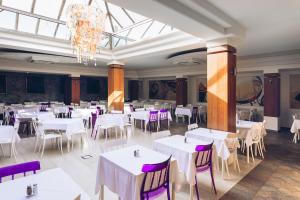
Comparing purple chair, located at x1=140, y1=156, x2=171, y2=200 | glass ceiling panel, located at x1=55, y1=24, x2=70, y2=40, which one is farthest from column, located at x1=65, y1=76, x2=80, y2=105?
purple chair, located at x1=140, y1=156, x2=171, y2=200

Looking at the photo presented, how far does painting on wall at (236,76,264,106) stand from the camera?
30.9ft

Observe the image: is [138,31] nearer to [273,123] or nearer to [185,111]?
[185,111]

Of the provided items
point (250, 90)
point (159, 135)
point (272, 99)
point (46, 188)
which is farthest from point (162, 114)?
point (46, 188)

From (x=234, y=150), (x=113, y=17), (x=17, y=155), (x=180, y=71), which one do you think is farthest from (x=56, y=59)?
(x=234, y=150)

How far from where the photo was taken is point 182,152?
308 centimetres

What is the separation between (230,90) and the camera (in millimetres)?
4715

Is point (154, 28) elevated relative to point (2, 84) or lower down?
elevated

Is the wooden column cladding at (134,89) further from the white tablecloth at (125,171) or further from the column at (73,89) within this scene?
the white tablecloth at (125,171)

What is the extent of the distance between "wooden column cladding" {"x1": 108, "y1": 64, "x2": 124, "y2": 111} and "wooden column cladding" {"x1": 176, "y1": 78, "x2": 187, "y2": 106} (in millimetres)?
4103

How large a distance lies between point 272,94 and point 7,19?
389 inches

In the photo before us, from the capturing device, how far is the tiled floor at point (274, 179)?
317cm

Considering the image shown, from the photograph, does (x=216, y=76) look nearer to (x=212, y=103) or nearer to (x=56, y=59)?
(x=212, y=103)

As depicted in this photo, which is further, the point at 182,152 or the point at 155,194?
the point at 182,152

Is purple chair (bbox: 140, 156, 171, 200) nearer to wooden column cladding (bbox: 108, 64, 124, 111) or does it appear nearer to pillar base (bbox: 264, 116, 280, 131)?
wooden column cladding (bbox: 108, 64, 124, 111)
